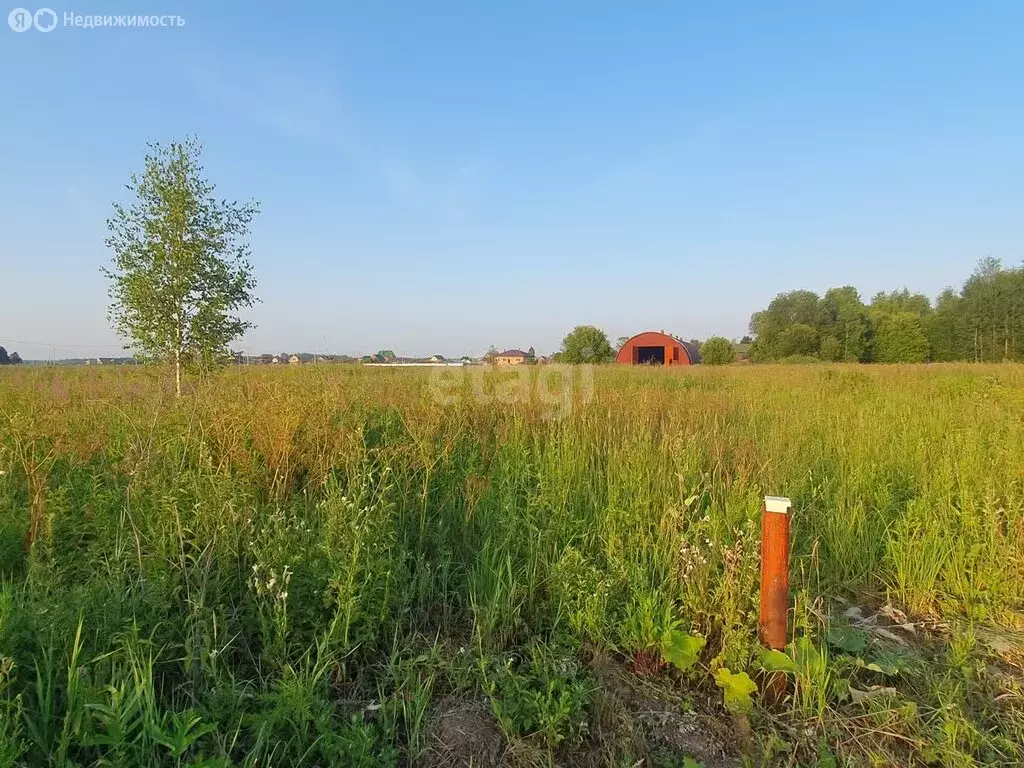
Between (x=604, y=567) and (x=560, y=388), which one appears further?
(x=560, y=388)

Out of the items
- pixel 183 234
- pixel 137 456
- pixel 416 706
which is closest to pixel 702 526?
pixel 416 706

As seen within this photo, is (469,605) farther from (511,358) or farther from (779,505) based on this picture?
(511,358)

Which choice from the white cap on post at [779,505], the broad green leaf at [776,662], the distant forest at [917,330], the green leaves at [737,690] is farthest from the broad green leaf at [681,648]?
the distant forest at [917,330]

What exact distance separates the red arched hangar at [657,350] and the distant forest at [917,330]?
8.75 metres

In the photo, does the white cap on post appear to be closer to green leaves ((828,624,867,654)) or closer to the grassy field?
the grassy field

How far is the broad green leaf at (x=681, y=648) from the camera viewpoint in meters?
2.07

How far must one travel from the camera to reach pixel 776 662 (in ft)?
6.53

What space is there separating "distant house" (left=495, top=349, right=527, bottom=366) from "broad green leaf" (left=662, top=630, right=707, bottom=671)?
505 centimetres

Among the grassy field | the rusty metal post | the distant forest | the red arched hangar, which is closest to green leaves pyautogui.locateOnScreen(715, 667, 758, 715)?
the grassy field

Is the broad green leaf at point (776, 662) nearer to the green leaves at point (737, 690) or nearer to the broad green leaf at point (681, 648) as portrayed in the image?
the green leaves at point (737, 690)

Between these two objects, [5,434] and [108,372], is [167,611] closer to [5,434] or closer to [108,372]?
[5,434]

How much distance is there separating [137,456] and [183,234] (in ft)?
21.1

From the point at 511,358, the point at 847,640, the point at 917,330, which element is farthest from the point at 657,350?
the point at 847,640

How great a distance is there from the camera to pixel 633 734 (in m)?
1.83
